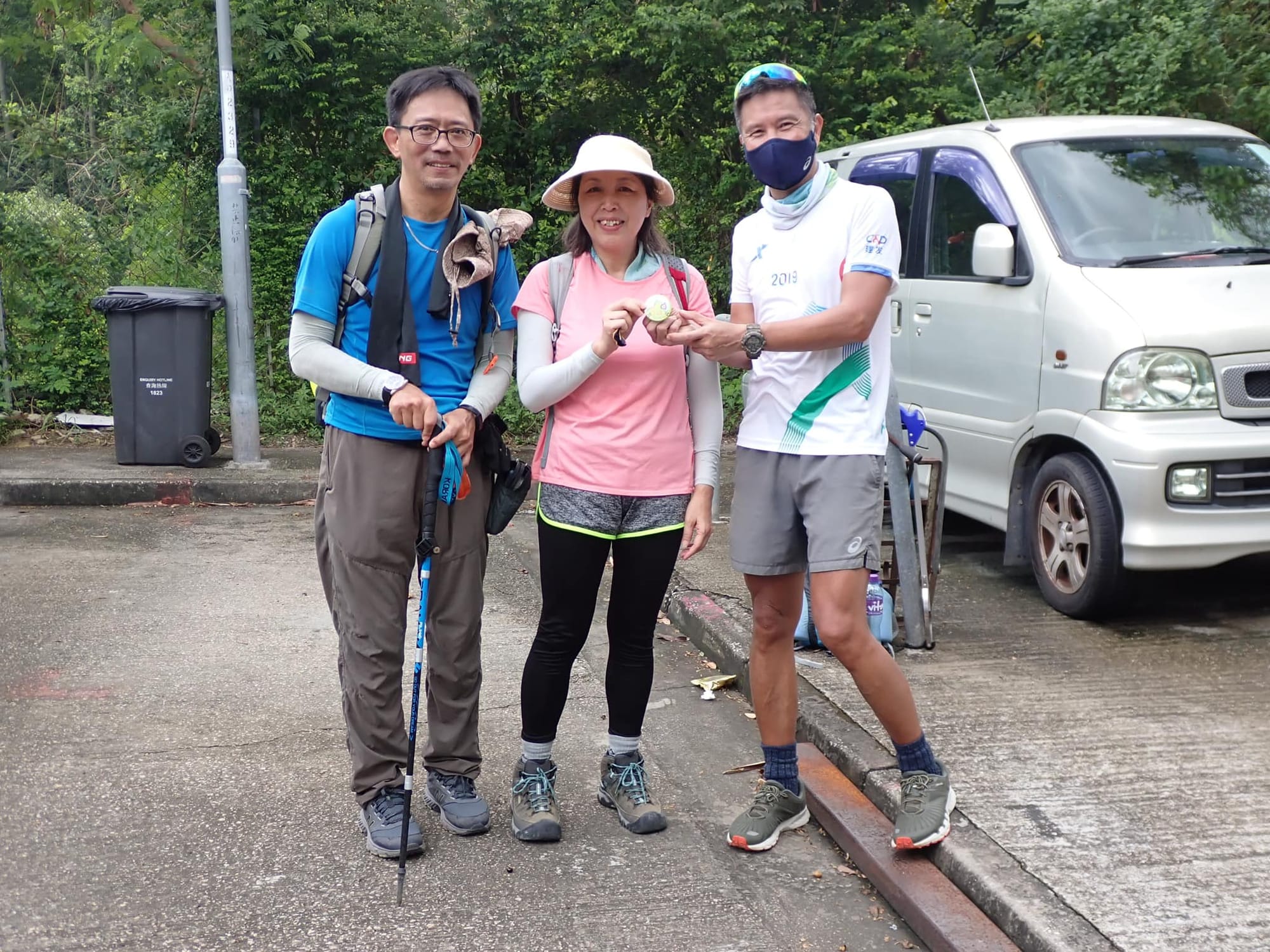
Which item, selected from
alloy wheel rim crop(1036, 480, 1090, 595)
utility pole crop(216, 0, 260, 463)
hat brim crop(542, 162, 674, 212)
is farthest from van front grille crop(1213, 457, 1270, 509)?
utility pole crop(216, 0, 260, 463)

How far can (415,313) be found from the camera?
3.68 m

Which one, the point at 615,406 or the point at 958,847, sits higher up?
the point at 615,406

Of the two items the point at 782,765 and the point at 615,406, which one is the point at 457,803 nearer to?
the point at 782,765

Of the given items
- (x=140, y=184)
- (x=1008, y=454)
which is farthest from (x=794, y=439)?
(x=140, y=184)

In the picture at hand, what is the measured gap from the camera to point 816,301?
140 inches

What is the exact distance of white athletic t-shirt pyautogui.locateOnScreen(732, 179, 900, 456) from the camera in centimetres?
350

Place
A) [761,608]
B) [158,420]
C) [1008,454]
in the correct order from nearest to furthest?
[761,608] → [1008,454] → [158,420]

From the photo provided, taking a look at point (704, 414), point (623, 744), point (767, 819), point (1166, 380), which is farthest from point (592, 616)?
point (1166, 380)

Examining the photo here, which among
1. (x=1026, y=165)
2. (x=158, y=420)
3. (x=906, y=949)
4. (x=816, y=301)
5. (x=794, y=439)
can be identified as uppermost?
(x=1026, y=165)

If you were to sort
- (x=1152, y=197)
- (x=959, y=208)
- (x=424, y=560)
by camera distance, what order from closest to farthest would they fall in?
1. (x=424, y=560)
2. (x=1152, y=197)
3. (x=959, y=208)

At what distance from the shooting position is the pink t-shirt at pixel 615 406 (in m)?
3.67

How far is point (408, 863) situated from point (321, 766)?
821 millimetres

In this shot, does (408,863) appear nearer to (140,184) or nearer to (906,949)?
(906,949)

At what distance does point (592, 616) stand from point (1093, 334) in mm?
2781
